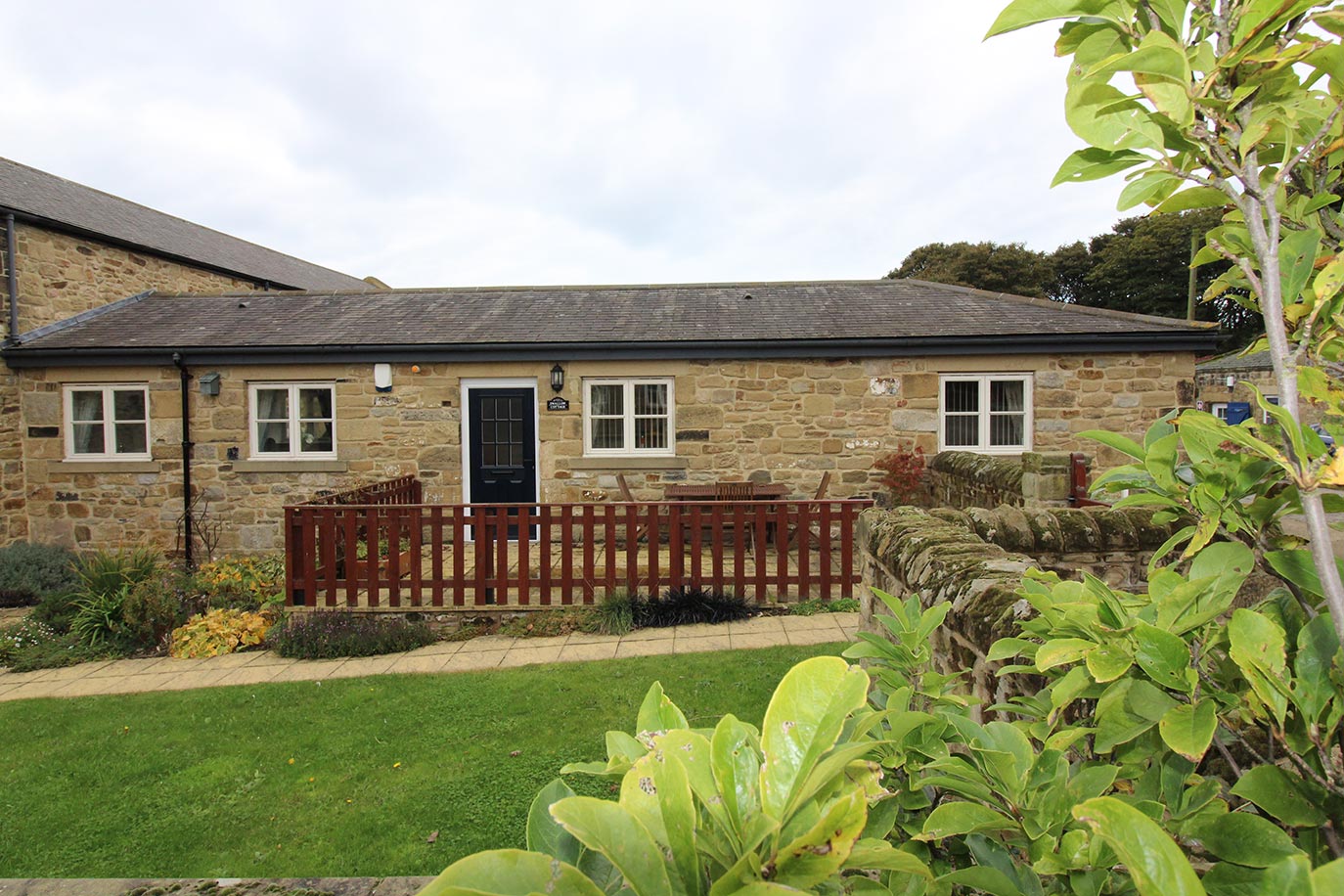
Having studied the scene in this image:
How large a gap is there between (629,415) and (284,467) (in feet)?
17.4

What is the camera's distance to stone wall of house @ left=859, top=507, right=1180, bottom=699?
284 cm

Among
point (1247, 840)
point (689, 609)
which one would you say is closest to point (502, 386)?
point (689, 609)

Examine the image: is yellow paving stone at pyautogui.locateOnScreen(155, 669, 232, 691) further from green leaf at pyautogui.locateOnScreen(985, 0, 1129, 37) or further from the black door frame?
green leaf at pyautogui.locateOnScreen(985, 0, 1129, 37)

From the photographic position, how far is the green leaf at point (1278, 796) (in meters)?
0.80

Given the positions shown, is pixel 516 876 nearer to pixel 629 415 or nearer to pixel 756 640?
pixel 756 640

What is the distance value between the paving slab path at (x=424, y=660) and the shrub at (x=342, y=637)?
12 cm

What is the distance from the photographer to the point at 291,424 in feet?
33.2

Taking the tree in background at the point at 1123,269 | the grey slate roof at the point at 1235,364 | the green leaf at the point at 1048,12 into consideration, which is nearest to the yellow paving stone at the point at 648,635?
the green leaf at the point at 1048,12

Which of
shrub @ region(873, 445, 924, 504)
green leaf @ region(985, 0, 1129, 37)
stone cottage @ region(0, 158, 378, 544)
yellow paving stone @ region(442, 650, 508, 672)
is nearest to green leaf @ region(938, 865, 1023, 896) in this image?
green leaf @ region(985, 0, 1129, 37)

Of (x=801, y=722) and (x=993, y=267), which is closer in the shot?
(x=801, y=722)

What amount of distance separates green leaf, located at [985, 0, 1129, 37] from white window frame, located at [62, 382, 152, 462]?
12382 mm

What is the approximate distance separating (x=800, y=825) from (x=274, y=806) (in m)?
4.15

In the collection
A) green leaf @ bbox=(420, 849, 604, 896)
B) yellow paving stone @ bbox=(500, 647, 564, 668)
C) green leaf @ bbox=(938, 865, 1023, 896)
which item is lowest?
yellow paving stone @ bbox=(500, 647, 564, 668)

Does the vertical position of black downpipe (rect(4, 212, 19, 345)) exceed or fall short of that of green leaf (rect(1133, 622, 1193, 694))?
it exceeds it
